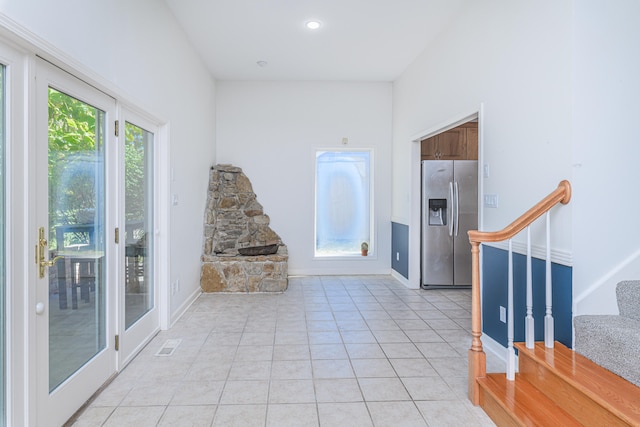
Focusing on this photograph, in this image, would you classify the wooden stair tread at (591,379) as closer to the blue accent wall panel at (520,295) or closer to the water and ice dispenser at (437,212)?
the blue accent wall panel at (520,295)

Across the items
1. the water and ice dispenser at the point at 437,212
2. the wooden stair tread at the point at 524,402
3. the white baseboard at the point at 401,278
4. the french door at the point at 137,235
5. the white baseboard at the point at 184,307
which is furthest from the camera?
the white baseboard at the point at 401,278

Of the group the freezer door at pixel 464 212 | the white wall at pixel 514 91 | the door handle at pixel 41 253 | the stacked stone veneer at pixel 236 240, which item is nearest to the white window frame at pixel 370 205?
the stacked stone veneer at pixel 236 240

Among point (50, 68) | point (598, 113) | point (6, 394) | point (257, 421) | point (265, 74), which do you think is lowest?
point (257, 421)

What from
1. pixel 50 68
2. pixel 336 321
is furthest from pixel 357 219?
pixel 50 68

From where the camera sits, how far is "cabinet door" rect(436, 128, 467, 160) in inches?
205

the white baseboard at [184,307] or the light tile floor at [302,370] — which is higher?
the white baseboard at [184,307]

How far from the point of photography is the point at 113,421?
79.0 inches

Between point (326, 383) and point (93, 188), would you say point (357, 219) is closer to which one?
point (326, 383)

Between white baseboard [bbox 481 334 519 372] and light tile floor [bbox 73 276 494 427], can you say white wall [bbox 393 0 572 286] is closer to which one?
white baseboard [bbox 481 334 519 372]

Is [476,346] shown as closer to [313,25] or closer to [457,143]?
[313,25]

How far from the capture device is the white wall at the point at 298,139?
5.65m

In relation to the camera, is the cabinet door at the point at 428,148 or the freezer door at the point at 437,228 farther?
the cabinet door at the point at 428,148

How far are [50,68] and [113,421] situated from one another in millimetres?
1890

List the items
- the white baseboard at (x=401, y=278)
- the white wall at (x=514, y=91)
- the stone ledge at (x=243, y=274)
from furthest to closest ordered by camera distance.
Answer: the white baseboard at (x=401, y=278) < the stone ledge at (x=243, y=274) < the white wall at (x=514, y=91)
